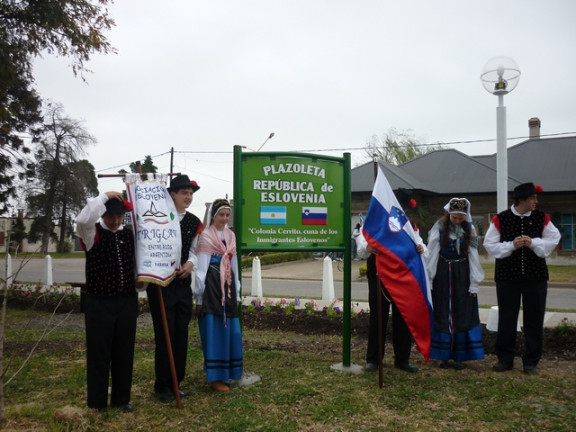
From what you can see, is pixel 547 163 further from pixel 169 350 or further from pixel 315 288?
pixel 169 350

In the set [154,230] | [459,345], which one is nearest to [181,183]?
[154,230]

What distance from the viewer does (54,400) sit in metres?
4.52

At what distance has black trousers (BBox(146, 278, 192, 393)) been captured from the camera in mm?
4525

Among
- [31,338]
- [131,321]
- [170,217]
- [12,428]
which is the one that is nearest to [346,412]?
[131,321]

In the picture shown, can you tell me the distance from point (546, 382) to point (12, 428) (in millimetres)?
4671

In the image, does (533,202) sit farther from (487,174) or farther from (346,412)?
(487,174)

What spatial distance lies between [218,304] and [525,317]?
10.6ft

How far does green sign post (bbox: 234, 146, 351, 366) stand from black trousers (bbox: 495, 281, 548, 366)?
1.64 meters

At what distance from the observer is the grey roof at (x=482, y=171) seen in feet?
81.0

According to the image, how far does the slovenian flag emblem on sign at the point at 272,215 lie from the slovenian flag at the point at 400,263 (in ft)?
3.02

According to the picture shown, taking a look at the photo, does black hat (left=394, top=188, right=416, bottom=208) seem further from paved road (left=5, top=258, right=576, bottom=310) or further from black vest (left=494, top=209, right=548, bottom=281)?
paved road (left=5, top=258, right=576, bottom=310)

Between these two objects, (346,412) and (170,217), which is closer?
(346,412)

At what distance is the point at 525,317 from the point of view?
5426mm

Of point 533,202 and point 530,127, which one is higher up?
point 530,127
